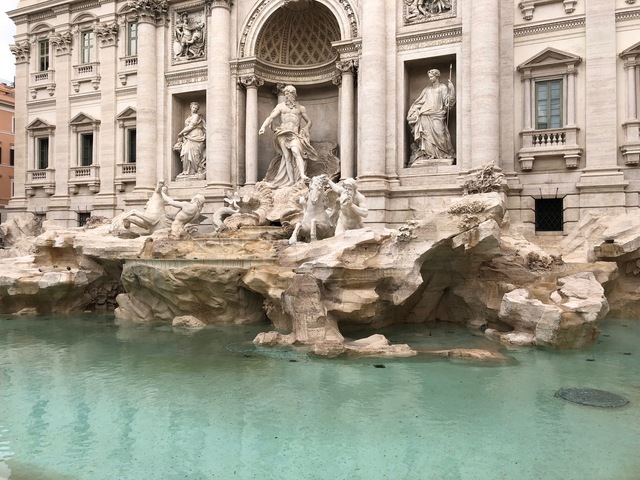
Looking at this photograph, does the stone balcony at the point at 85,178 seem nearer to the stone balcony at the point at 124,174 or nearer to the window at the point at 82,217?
the window at the point at 82,217

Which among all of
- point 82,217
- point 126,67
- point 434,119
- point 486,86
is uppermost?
point 126,67

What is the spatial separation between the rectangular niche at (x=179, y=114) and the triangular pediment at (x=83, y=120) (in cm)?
394

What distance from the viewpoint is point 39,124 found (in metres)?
22.9

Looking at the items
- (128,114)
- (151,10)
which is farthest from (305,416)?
(151,10)

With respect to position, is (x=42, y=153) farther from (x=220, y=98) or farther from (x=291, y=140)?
(x=291, y=140)

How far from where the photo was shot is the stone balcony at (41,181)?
22.6m

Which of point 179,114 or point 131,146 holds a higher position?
point 179,114

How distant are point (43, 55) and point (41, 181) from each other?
5.68 meters

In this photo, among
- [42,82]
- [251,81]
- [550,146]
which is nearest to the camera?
[550,146]

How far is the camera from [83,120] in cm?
2183

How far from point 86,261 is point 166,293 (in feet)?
11.1

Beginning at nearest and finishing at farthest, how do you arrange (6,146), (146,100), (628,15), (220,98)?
(628,15) → (220,98) → (146,100) → (6,146)

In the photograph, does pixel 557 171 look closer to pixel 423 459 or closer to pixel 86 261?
pixel 423 459

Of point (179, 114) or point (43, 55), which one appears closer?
point (179, 114)
